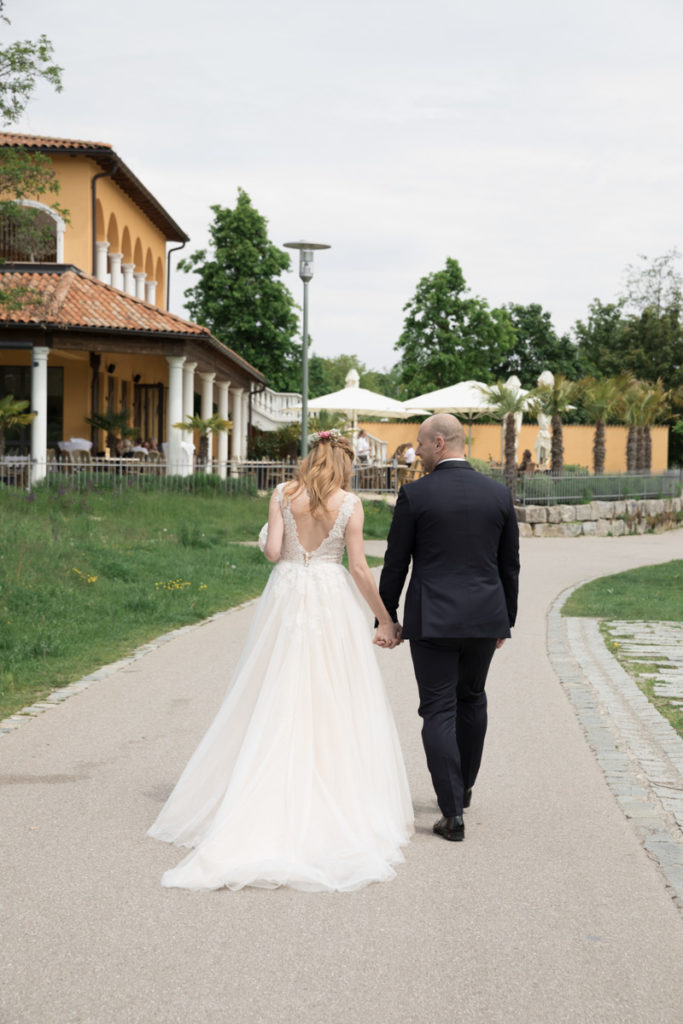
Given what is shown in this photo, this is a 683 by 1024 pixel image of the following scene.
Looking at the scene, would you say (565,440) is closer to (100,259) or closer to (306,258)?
(100,259)

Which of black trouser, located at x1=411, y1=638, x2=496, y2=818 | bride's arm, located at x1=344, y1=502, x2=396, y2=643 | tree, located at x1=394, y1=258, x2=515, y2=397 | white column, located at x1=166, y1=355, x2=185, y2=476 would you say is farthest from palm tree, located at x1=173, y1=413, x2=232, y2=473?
tree, located at x1=394, y1=258, x2=515, y2=397

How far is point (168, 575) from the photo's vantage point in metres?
15.3

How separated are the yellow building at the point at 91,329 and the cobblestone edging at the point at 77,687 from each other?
14.8 m

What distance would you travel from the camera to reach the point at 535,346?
77500 mm

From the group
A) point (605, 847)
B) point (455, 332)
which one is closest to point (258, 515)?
point (605, 847)

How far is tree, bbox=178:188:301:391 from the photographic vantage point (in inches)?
2217

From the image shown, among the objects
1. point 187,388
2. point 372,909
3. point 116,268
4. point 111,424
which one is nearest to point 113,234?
point 116,268

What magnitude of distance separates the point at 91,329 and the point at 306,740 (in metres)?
24.1

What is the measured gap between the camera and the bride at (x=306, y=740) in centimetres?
485

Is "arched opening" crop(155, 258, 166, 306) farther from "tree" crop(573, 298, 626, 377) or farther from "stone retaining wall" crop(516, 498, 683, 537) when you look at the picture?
"tree" crop(573, 298, 626, 377)

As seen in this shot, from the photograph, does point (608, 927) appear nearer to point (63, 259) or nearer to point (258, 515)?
point (258, 515)

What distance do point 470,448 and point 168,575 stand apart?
34.9 metres

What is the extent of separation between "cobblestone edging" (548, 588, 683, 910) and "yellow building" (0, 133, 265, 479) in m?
17.3

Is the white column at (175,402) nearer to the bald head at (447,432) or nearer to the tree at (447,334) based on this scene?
the bald head at (447,432)
